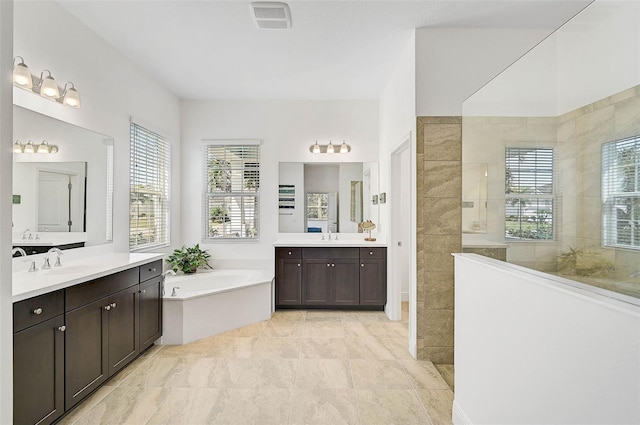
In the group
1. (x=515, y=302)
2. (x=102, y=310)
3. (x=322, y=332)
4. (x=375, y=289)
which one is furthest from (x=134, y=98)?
(x=515, y=302)

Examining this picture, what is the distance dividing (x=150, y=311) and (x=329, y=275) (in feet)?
6.97

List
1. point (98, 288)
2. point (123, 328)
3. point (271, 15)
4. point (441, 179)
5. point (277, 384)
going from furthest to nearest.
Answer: point (441, 179) → point (271, 15) → point (123, 328) → point (277, 384) → point (98, 288)

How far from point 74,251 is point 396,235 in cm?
325

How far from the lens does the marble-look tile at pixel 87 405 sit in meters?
2.11

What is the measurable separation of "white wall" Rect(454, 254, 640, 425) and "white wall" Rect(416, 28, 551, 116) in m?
1.61

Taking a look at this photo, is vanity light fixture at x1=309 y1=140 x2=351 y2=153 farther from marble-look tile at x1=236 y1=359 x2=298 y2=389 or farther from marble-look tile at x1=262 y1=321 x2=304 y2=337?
marble-look tile at x1=236 y1=359 x2=298 y2=389

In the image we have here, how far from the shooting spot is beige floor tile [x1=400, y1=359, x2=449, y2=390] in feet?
8.48

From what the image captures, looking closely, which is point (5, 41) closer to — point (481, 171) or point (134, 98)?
point (481, 171)

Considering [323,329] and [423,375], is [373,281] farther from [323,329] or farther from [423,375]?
[423,375]

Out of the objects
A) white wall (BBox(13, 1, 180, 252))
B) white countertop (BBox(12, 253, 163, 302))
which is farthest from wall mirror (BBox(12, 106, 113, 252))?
white countertop (BBox(12, 253, 163, 302))

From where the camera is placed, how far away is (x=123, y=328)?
2697 mm

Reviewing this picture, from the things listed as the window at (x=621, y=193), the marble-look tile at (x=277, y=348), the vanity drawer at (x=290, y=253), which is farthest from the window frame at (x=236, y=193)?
the window at (x=621, y=193)

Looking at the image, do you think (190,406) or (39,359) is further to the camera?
(190,406)

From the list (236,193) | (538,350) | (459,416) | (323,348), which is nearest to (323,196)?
(236,193)
